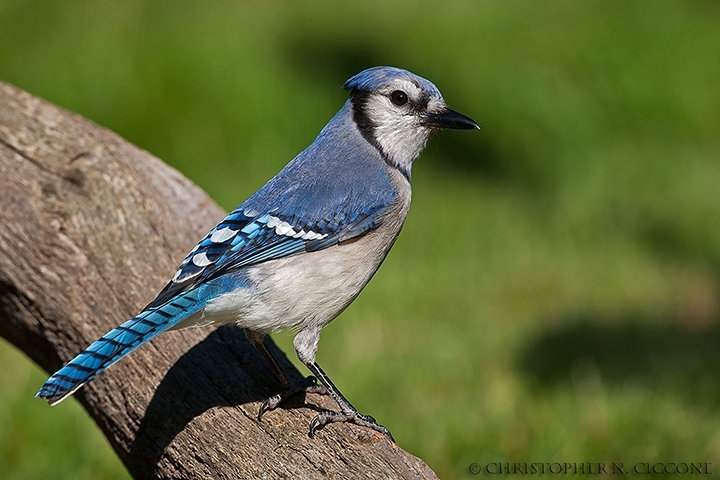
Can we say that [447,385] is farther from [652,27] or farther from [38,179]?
[652,27]

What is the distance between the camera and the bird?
2891 millimetres

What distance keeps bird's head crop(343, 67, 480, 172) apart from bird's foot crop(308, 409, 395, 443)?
2.96 ft

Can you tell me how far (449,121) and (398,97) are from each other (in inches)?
7.4

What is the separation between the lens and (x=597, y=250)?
19.1 feet

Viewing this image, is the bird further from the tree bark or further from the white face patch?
the tree bark

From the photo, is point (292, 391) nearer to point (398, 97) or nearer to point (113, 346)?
point (113, 346)

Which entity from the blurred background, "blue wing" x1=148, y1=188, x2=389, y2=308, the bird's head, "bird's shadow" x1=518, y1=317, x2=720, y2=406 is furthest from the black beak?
"bird's shadow" x1=518, y1=317, x2=720, y2=406

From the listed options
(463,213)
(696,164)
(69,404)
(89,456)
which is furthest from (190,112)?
(696,164)

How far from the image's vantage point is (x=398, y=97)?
3.38m

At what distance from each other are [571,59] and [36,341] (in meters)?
4.67

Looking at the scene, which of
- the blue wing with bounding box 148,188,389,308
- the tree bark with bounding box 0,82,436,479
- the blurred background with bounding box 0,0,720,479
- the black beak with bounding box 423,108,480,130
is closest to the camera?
the tree bark with bounding box 0,82,436,479

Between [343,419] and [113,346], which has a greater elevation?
[113,346]

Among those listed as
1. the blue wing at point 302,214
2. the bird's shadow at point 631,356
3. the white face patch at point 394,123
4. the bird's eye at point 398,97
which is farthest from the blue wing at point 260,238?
the bird's shadow at point 631,356

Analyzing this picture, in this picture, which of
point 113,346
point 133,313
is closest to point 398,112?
point 133,313
